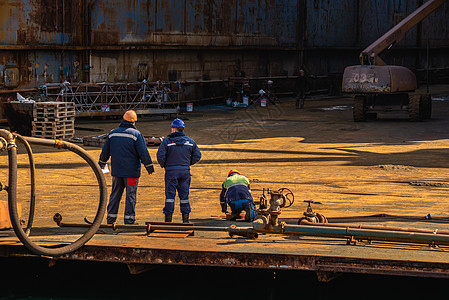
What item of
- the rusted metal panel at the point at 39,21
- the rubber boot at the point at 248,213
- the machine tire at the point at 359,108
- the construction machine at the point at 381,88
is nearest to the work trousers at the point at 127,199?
the rubber boot at the point at 248,213

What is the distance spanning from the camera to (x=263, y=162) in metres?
16.2

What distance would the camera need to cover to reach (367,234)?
810 centimetres

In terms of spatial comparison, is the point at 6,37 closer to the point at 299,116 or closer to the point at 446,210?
the point at 299,116

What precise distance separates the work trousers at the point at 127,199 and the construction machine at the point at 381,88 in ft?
51.8

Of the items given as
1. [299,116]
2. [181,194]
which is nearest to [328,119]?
[299,116]

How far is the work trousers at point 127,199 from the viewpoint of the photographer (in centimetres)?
946

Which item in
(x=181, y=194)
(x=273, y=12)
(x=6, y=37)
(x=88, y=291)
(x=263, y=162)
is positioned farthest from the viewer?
(x=273, y=12)

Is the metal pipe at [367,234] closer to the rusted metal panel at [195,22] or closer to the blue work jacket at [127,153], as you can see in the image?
the blue work jacket at [127,153]

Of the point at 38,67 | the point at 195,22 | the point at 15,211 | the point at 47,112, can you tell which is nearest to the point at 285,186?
the point at 15,211

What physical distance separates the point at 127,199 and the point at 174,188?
2.09 ft

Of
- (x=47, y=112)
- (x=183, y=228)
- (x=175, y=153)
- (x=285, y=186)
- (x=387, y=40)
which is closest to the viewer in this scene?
(x=183, y=228)

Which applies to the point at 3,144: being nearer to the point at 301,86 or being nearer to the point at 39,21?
the point at 39,21

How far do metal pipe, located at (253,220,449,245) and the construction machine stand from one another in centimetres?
1630

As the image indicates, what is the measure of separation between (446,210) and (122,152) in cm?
500
